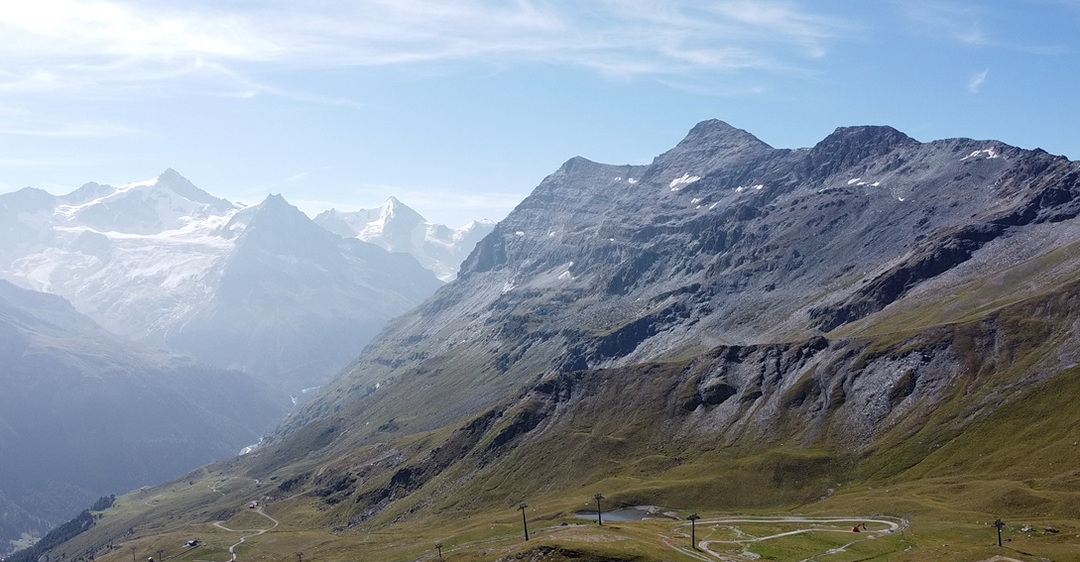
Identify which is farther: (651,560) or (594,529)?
(594,529)

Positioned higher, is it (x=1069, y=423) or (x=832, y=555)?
(x=1069, y=423)

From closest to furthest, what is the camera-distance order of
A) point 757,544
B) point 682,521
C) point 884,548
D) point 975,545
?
1. point 975,545
2. point 884,548
3. point 757,544
4. point 682,521

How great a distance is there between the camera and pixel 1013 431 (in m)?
190

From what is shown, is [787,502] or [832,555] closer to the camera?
[832,555]

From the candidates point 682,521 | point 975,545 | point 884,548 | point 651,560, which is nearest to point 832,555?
point 884,548

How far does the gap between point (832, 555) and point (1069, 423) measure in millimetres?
86442

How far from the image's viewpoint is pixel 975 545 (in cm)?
12356

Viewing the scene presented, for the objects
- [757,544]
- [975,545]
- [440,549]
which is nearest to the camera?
[975,545]

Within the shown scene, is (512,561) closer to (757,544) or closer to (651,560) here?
(651,560)

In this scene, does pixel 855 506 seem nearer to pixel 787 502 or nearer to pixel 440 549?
pixel 787 502

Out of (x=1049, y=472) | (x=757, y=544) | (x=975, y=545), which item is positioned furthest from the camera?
(x=1049, y=472)

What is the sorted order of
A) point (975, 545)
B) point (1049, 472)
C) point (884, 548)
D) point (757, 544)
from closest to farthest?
point (975, 545) < point (884, 548) < point (757, 544) < point (1049, 472)

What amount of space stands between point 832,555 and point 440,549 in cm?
9709

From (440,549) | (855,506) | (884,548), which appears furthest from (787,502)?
(440,549)
